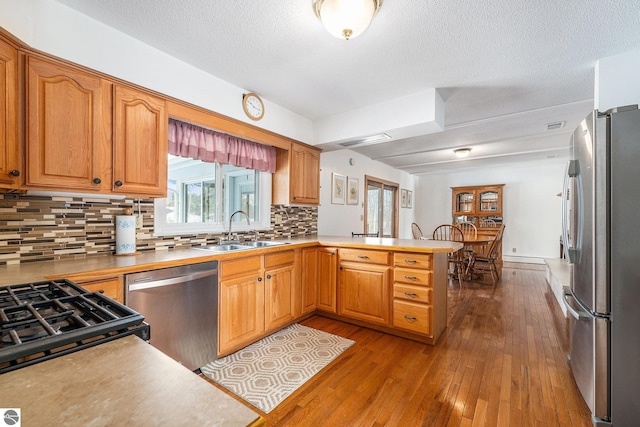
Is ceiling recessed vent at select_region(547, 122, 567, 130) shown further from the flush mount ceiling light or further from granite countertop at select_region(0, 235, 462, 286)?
granite countertop at select_region(0, 235, 462, 286)

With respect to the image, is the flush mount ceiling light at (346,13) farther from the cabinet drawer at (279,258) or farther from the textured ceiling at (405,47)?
the cabinet drawer at (279,258)

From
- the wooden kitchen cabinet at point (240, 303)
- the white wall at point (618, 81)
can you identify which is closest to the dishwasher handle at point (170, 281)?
the wooden kitchen cabinet at point (240, 303)

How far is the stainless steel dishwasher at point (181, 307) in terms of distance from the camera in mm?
1704

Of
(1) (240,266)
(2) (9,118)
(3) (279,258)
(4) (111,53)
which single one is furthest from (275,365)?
(4) (111,53)

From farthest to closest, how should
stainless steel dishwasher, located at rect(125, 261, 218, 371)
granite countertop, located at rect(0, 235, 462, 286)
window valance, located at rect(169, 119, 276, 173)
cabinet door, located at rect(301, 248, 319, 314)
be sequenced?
cabinet door, located at rect(301, 248, 319, 314) < window valance, located at rect(169, 119, 276, 173) < stainless steel dishwasher, located at rect(125, 261, 218, 371) < granite countertop, located at rect(0, 235, 462, 286)

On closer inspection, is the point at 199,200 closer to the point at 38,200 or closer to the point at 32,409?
the point at 38,200

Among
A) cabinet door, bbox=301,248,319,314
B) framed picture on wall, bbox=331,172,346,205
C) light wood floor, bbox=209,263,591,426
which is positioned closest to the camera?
light wood floor, bbox=209,263,591,426

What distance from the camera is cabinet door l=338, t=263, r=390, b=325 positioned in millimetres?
2682

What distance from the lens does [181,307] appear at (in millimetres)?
1891

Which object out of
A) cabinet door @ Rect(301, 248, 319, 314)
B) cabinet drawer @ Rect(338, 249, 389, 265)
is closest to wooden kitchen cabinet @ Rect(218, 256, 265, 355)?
cabinet door @ Rect(301, 248, 319, 314)

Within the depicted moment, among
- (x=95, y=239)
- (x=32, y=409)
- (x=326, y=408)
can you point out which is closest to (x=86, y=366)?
(x=32, y=409)

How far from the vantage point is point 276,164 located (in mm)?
A: 3328

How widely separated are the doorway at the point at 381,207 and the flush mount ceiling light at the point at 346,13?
378cm

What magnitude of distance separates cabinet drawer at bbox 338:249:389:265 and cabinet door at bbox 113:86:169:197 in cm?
175
